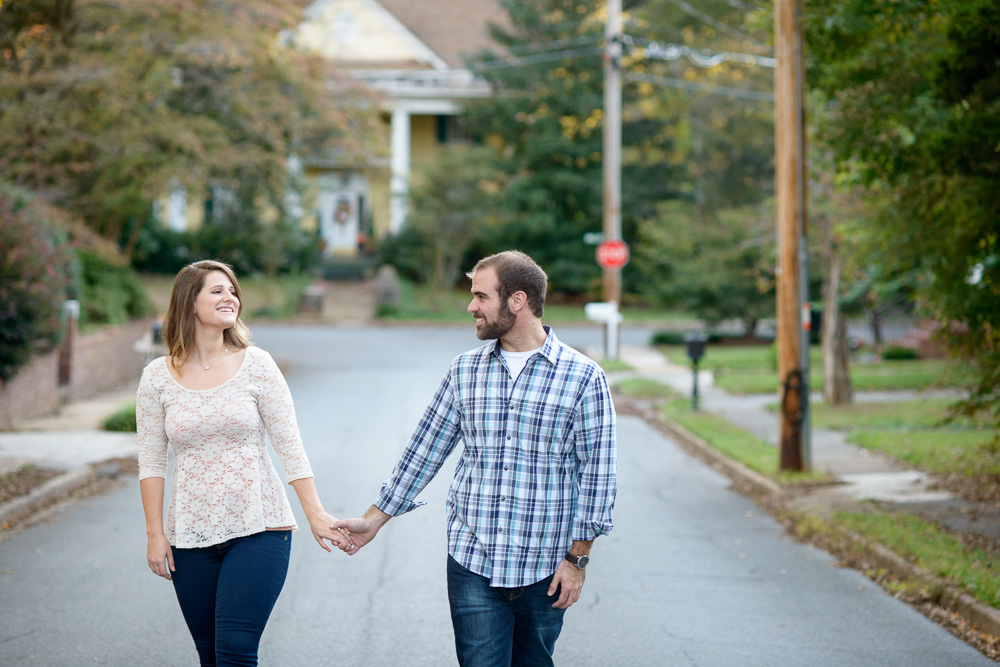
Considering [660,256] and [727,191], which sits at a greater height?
[727,191]

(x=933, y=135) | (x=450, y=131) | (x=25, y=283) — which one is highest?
(x=450, y=131)

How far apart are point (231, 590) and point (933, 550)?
18.3 ft

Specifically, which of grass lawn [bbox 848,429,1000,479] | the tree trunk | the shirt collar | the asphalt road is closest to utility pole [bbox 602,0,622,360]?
the tree trunk

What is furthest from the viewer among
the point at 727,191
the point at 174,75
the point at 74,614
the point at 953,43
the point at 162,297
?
the point at 727,191

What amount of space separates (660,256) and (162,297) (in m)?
15.9

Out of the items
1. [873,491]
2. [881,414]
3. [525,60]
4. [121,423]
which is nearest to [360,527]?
[873,491]

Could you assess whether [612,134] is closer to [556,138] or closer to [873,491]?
[556,138]

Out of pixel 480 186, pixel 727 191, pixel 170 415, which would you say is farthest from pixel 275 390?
pixel 727 191

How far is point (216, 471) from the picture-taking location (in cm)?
385

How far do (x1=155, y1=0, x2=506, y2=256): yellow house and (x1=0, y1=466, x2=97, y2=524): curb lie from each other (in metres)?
27.8

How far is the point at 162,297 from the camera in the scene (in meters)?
33.9

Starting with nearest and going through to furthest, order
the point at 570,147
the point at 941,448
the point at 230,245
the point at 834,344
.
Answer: the point at 941,448 → the point at 834,344 → the point at 230,245 → the point at 570,147

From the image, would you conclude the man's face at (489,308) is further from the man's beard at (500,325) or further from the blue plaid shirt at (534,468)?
the blue plaid shirt at (534,468)

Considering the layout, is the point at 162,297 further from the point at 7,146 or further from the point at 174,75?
the point at 7,146
